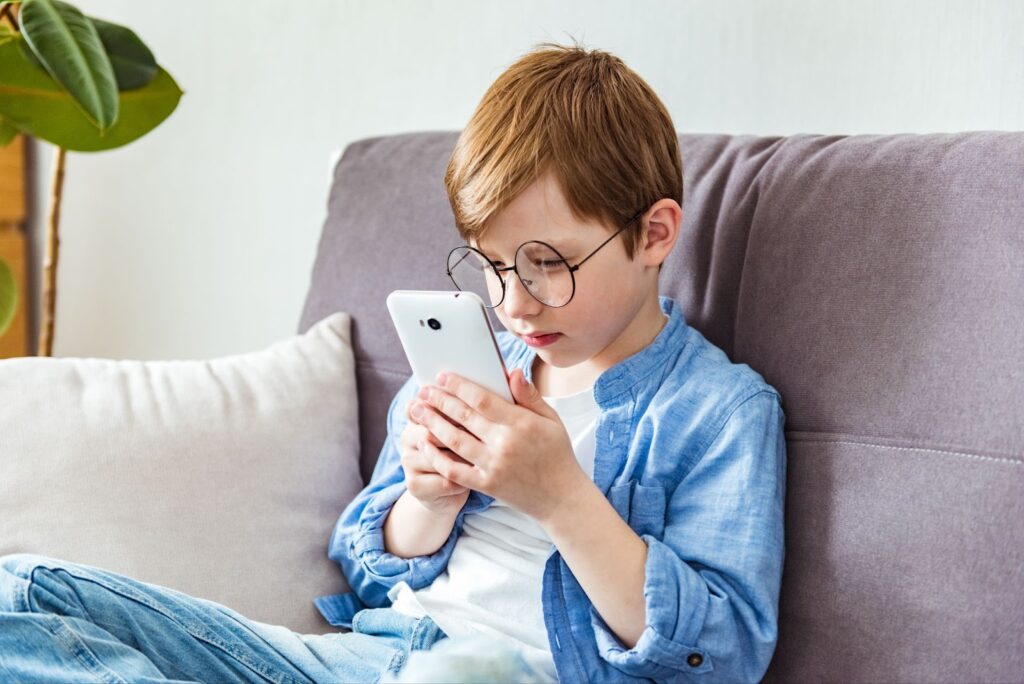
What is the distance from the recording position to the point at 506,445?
944mm

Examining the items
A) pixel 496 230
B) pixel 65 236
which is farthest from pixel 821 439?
pixel 65 236

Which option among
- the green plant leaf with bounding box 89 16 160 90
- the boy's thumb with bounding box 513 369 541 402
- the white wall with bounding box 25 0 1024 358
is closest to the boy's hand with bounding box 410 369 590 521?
the boy's thumb with bounding box 513 369 541 402

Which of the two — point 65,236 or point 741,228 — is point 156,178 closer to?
point 65,236

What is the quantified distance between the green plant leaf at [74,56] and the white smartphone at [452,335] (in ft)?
1.91

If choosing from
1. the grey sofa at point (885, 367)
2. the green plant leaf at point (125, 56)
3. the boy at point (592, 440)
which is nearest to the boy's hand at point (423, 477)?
the boy at point (592, 440)

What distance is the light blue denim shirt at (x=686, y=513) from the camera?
932 millimetres

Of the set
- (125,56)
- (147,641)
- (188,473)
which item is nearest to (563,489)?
(147,641)

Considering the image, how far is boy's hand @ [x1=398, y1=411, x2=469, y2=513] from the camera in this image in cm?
105

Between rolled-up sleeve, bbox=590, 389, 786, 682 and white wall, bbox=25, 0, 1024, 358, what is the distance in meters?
0.51

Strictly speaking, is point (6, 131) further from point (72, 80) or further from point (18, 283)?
point (18, 283)

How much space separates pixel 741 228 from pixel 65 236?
5.92ft

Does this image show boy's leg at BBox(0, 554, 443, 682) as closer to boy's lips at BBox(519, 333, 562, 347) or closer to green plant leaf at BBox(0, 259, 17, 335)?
boy's lips at BBox(519, 333, 562, 347)

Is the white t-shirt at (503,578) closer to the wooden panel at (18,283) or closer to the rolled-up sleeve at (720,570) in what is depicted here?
the rolled-up sleeve at (720,570)

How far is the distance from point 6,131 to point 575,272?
113 centimetres
